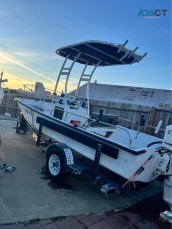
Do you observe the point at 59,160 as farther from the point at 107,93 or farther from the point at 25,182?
the point at 107,93

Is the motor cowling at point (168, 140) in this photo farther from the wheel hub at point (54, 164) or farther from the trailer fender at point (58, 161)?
the wheel hub at point (54, 164)

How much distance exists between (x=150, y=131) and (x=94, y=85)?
15689 mm

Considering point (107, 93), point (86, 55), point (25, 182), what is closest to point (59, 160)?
point (25, 182)

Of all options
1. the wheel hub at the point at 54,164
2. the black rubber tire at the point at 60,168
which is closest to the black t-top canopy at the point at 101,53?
the black rubber tire at the point at 60,168

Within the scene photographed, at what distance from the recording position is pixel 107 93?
20422mm

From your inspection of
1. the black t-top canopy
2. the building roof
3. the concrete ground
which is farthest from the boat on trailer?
the building roof

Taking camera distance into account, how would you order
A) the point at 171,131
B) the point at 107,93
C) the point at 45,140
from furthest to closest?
the point at 107,93
the point at 45,140
the point at 171,131

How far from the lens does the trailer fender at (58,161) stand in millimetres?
4949

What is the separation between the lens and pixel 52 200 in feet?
14.2

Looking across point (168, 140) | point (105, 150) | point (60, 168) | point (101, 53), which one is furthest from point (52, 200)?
point (101, 53)

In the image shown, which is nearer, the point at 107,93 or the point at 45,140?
the point at 45,140

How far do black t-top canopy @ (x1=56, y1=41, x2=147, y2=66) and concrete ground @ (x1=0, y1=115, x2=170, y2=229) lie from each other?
3.22 m

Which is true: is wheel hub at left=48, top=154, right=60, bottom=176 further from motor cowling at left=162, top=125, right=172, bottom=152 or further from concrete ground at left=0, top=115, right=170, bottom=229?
motor cowling at left=162, top=125, right=172, bottom=152

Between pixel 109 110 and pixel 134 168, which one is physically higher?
pixel 109 110
